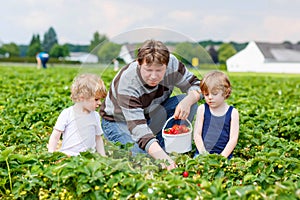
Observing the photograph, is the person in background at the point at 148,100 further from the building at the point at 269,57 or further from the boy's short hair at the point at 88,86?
the building at the point at 269,57

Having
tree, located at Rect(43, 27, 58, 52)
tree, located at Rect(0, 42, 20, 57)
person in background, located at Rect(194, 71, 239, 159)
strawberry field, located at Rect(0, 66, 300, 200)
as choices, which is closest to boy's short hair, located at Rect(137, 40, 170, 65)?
strawberry field, located at Rect(0, 66, 300, 200)

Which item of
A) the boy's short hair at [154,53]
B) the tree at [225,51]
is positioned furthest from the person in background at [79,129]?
the tree at [225,51]

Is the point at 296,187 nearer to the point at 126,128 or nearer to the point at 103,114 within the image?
the point at 126,128

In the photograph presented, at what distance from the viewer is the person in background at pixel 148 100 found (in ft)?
11.5

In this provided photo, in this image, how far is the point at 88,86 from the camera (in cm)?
357

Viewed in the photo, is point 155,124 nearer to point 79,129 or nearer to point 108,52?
point 79,129

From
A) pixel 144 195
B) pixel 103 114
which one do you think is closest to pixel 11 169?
pixel 144 195

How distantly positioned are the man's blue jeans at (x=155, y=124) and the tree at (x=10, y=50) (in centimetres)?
7522

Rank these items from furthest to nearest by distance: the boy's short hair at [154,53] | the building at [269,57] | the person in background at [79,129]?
the building at [269,57], the person in background at [79,129], the boy's short hair at [154,53]

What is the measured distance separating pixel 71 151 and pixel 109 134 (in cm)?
43

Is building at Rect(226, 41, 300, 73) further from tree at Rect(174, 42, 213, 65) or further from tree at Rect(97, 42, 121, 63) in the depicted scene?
tree at Rect(97, 42, 121, 63)

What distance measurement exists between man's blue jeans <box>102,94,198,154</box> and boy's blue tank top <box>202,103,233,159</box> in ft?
0.54

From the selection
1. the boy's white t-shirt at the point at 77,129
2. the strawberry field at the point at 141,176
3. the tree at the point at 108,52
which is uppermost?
the tree at the point at 108,52

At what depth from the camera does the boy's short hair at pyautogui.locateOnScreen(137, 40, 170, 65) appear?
3455mm
